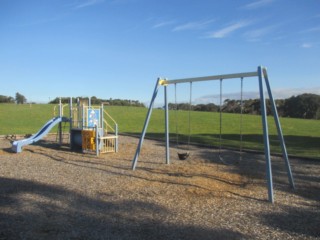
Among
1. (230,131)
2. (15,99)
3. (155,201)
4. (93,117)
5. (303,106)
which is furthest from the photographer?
(15,99)

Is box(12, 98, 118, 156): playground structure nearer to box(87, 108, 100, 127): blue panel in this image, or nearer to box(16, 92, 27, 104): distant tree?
box(87, 108, 100, 127): blue panel

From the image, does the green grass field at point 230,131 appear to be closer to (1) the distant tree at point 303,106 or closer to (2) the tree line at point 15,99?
(1) the distant tree at point 303,106

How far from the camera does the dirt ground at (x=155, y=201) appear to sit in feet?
15.1

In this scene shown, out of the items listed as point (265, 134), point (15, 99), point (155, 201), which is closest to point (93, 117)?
point (155, 201)

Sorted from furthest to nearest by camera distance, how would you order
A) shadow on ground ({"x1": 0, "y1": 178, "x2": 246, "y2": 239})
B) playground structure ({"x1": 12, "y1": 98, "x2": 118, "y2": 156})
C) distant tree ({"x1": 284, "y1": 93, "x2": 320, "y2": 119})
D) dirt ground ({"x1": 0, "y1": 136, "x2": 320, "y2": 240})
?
1. distant tree ({"x1": 284, "y1": 93, "x2": 320, "y2": 119})
2. playground structure ({"x1": 12, "y1": 98, "x2": 118, "y2": 156})
3. dirt ground ({"x1": 0, "y1": 136, "x2": 320, "y2": 240})
4. shadow on ground ({"x1": 0, "y1": 178, "x2": 246, "y2": 239})

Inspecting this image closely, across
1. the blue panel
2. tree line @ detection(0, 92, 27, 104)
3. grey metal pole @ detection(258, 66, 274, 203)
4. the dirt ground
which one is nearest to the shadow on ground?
the dirt ground

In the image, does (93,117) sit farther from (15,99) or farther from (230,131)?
(15,99)

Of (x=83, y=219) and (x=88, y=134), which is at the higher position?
(x=88, y=134)

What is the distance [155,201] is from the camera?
237 inches

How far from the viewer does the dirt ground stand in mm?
4617

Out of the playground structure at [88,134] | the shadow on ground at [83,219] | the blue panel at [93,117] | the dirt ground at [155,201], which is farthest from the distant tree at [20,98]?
the shadow on ground at [83,219]

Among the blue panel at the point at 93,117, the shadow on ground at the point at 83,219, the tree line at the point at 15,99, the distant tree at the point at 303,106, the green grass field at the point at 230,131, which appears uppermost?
the tree line at the point at 15,99

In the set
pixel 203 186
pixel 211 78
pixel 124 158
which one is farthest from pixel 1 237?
pixel 124 158

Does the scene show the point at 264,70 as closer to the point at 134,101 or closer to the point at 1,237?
the point at 1,237
